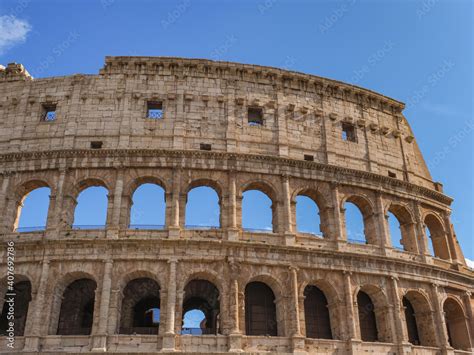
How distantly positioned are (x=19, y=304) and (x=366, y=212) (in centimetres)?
1606

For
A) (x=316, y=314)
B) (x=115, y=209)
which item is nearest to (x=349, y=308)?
(x=316, y=314)

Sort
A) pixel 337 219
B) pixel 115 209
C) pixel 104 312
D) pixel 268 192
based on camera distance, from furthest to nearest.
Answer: pixel 268 192 → pixel 337 219 → pixel 115 209 → pixel 104 312

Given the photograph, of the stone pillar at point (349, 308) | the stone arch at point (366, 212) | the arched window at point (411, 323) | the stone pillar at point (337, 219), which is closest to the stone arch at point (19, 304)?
the stone pillar at point (349, 308)

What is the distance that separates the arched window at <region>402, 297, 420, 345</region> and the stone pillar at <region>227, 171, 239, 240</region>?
8.54 meters

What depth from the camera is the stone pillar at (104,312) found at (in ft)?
59.6

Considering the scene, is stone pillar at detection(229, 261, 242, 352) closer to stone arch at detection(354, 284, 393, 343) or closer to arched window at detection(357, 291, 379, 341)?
stone arch at detection(354, 284, 393, 343)

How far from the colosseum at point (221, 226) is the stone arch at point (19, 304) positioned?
0.06 metres

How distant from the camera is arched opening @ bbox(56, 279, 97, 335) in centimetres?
2003

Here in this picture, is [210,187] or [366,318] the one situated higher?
[210,187]

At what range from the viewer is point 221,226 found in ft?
69.7

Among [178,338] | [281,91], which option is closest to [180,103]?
→ [281,91]

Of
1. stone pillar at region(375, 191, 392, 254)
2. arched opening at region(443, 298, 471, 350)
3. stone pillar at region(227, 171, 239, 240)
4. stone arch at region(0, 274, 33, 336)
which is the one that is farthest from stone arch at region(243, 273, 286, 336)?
arched opening at region(443, 298, 471, 350)

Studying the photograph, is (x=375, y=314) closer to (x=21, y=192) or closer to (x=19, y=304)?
(x=19, y=304)

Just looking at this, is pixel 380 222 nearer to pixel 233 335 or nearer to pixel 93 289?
pixel 233 335
